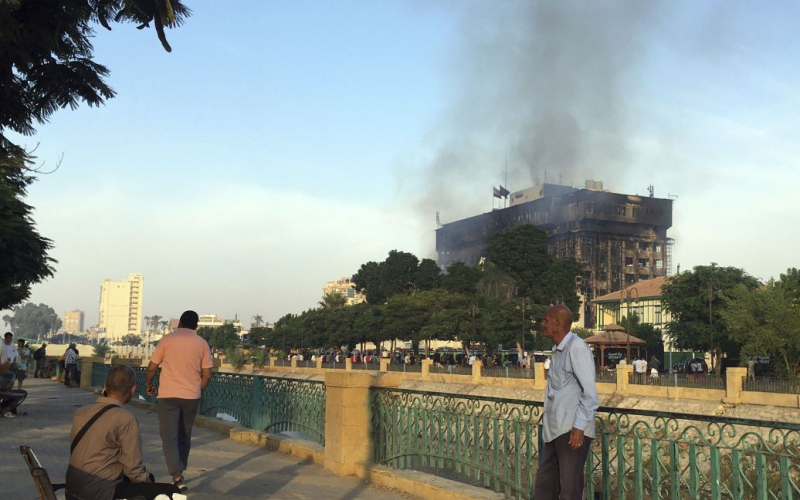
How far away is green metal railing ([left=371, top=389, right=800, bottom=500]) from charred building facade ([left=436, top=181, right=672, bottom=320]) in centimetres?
11286

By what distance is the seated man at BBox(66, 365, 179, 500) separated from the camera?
438 cm

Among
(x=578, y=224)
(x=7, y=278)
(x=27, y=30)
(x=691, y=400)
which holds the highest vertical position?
(x=578, y=224)

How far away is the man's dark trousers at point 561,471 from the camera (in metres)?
5.49

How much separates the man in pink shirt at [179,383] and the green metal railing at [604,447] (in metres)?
2.44

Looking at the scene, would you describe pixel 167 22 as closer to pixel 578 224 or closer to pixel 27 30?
pixel 27 30

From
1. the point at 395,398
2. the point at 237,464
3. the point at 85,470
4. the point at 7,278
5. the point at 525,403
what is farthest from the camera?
the point at 7,278

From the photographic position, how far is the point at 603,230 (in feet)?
406

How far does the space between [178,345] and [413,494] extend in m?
2.94

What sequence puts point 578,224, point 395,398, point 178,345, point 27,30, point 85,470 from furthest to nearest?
point 578,224 → point 27,30 → point 395,398 → point 178,345 → point 85,470

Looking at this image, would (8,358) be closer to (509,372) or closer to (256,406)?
(256,406)

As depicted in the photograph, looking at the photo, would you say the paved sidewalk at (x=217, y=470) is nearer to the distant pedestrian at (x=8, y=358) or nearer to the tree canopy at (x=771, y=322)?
the distant pedestrian at (x=8, y=358)

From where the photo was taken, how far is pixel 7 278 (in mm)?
18453

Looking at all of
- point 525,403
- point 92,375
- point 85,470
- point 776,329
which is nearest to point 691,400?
point 776,329

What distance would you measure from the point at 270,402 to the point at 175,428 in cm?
555
